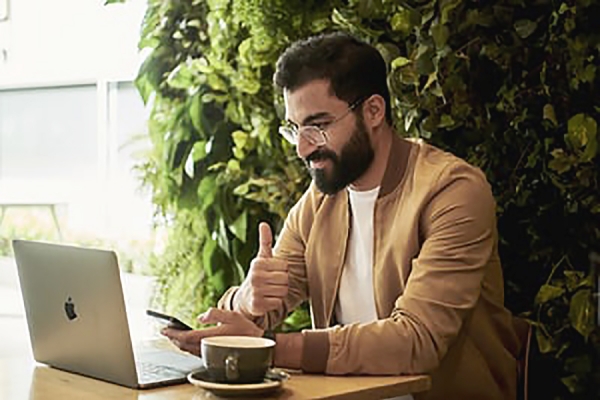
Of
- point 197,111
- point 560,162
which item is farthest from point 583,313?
point 197,111

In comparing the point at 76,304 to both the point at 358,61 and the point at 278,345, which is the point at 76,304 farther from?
the point at 358,61

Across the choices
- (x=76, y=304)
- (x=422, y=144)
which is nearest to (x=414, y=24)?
(x=422, y=144)

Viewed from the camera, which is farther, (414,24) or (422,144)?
(414,24)

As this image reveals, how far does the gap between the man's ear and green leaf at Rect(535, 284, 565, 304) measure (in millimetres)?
562

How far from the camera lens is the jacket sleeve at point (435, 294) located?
1934mm

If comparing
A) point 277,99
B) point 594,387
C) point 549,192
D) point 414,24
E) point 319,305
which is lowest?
point 594,387

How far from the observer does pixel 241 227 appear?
3.24 m

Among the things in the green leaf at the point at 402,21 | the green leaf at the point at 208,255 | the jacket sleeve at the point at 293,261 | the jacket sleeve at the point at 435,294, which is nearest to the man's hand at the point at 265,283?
the jacket sleeve at the point at 293,261

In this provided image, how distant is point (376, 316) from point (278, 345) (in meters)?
0.40

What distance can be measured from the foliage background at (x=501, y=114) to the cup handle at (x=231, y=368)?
0.98m

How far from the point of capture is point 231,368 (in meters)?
1.73

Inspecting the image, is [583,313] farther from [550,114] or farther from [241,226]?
[241,226]

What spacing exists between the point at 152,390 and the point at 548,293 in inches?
42.0

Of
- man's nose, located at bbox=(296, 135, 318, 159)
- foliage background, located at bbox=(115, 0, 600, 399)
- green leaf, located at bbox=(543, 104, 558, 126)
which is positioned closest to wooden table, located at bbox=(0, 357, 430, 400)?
man's nose, located at bbox=(296, 135, 318, 159)
